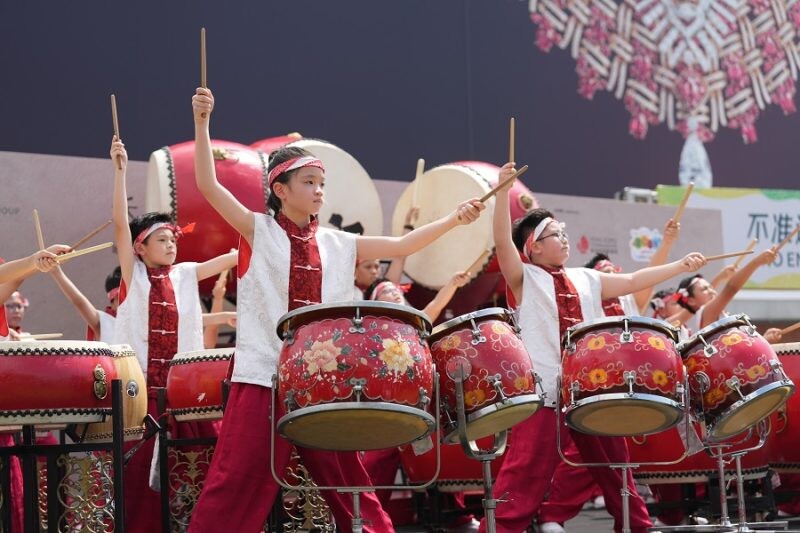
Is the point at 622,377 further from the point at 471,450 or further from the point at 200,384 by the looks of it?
the point at 200,384

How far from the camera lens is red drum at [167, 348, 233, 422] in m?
3.60

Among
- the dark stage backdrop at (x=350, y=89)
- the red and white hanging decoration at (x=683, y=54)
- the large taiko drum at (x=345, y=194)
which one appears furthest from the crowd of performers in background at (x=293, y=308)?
the red and white hanging decoration at (x=683, y=54)

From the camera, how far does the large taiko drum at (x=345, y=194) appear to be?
5.44m

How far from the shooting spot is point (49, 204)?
5.26 m

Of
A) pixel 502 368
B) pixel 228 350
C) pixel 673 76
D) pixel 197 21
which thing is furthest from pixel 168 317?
pixel 673 76

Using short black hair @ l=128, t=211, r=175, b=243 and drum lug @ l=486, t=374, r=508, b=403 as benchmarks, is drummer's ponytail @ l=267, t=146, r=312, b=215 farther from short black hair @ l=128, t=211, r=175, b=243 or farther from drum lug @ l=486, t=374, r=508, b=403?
short black hair @ l=128, t=211, r=175, b=243

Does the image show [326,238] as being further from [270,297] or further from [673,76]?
[673,76]

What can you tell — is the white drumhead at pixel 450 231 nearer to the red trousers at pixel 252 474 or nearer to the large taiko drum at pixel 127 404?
the large taiko drum at pixel 127 404

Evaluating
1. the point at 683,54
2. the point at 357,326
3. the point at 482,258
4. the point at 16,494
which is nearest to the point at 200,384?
the point at 16,494

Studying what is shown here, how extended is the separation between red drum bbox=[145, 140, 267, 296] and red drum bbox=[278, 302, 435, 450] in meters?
2.39

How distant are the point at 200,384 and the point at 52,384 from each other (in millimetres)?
717

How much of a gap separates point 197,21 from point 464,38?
84.1 inches

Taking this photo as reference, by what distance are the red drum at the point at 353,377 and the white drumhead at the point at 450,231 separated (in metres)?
2.87

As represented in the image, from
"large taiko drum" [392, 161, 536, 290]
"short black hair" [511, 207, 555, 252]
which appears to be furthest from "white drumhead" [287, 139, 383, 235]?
"short black hair" [511, 207, 555, 252]
